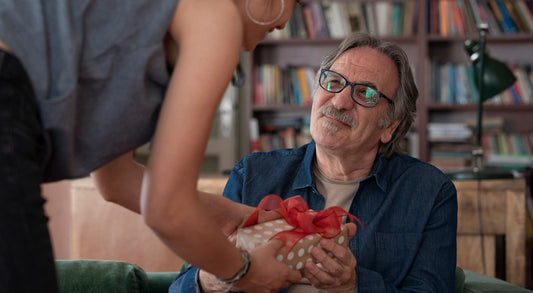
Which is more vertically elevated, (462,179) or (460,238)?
(462,179)

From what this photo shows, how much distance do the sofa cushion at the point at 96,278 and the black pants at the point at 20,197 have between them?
36.2 inches

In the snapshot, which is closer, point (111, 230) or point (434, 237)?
point (434, 237)

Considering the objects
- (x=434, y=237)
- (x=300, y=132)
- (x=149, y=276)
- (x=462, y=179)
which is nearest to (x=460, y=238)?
(x=462, y=179)

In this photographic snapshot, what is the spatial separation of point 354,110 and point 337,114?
61 millimetres

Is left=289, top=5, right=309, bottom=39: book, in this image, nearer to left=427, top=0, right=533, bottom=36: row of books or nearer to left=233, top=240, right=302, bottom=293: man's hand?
left=427, top=0, right=533, bottom=36: row of books

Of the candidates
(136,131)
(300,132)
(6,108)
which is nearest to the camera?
(6,108)

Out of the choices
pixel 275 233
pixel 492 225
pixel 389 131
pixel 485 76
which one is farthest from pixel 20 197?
pixel 485 76

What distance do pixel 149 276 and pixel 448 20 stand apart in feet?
9.79

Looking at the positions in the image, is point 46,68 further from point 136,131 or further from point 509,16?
point 509,16

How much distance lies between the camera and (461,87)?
12.6 ft

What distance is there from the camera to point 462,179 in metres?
2.40

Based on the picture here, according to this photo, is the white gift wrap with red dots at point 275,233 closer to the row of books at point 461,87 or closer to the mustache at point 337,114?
the mustache at point 337,114

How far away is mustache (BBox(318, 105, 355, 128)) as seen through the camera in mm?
1679

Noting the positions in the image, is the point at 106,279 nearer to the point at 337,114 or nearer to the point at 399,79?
the point at 337,114
